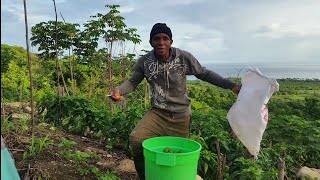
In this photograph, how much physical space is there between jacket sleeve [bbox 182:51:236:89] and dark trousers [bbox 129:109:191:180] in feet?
1.35

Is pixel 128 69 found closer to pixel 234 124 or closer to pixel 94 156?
pixel 94 156

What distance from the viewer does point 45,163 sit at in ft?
10.4

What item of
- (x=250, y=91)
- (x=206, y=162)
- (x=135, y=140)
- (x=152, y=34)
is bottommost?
(x=206, y=162)

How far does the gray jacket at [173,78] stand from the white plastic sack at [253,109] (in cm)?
40

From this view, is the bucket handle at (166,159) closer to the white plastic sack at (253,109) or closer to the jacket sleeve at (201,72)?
the white plastic sack at (253,109)

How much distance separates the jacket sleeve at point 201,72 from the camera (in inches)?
127

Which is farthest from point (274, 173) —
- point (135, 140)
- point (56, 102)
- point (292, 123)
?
point (56, 102)

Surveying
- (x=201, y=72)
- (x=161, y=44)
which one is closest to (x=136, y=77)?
(x=161, y=44)

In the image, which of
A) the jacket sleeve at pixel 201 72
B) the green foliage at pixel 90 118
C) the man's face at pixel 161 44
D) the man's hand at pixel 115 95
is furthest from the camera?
the green foliage at pixel 90 118

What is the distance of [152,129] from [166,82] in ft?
1.44

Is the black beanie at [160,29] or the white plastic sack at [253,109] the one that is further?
the black beanie at [160,29]

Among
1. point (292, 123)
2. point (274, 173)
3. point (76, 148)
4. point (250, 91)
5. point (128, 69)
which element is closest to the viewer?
point (250, 91)

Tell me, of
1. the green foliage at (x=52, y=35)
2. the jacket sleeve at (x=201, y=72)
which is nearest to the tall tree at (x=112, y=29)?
the green foliage at (x=52, y=35)

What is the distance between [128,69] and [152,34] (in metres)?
5.83
